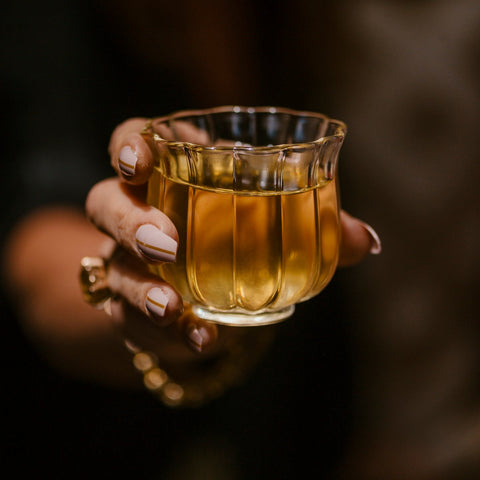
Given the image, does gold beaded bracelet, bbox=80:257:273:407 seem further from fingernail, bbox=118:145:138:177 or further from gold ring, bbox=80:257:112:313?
fingernail, bbox=118:145:138:177

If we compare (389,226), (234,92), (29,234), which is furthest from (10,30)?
(389,226)

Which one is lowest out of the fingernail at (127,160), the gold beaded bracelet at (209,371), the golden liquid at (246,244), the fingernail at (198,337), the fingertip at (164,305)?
the gold beaded bracelet at (209,371)

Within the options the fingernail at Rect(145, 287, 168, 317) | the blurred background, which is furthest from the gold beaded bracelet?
the fingernail at Rect(145, 287, 168, 317)

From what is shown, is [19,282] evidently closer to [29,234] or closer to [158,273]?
[29,234]

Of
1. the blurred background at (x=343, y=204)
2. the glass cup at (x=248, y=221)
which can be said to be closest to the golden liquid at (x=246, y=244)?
the glass cup at (x=248, y=221)

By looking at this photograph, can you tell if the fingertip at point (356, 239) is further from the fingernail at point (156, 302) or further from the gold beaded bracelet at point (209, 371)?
the gold beaded bracelet at point (209, 371)
